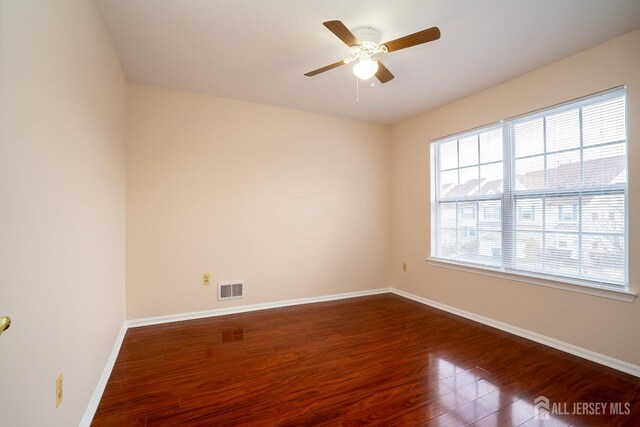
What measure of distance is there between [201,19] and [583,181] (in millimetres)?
3255

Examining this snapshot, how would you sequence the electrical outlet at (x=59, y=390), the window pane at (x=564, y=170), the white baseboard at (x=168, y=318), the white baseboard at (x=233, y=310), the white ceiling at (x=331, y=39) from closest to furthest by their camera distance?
1. the electrical outlet at (x=59, y=390)
2. the white baseboard at (x=168, y=318)
3. the white ceiling at (x=331, y=39)
4. the window pane at (x=564, y=170)
5. the white baseboard at (x=233, y=310)

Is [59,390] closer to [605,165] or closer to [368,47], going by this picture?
[368,47]

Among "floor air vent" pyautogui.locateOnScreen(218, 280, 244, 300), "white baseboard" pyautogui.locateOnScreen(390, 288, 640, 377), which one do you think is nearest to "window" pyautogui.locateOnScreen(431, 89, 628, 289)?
"white baseboard" pyautogui.locateOnScreen(390, 288, 640, 377)

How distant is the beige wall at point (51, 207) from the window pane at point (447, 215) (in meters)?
3.54

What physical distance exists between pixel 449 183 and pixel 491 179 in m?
0.55

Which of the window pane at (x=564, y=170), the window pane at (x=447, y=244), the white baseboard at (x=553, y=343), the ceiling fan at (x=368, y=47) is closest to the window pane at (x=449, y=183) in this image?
the window pane at (x=447, y=244)

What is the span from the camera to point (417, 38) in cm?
185

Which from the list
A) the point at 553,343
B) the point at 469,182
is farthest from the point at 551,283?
the point at 469,182

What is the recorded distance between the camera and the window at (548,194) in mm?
2277

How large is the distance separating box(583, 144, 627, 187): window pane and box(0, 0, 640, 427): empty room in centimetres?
1

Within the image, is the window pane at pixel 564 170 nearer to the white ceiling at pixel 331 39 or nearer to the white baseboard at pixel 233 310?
the white ceiling at pixel 331 39

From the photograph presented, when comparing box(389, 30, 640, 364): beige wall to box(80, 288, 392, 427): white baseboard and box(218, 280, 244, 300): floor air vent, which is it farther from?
box(218, 280, 244, 300): floor air vent

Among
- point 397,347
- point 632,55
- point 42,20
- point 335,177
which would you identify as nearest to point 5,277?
point 42,20

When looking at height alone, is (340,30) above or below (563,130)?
above
